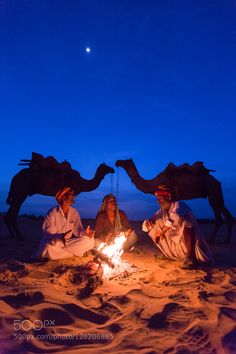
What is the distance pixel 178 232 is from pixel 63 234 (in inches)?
72.6

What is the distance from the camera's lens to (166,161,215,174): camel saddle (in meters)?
8.62

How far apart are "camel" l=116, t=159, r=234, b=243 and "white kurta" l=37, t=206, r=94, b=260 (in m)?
3.73

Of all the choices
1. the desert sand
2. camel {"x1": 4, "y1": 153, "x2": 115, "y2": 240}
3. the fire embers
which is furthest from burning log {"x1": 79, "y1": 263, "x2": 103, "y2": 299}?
camel {"x1": 4, "y1": 153, "x2": 115, "y2": 240}

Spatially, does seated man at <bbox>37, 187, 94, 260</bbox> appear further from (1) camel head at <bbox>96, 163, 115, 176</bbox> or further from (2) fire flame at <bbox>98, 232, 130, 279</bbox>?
(1) camel head at <bbox>96, 163, 115, 176</bbox>

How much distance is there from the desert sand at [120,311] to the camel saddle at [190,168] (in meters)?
4.05

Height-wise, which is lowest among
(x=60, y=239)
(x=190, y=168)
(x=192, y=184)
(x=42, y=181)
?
(x=60, y=239)

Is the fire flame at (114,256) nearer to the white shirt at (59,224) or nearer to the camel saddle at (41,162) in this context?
the white shirt at (59,224)

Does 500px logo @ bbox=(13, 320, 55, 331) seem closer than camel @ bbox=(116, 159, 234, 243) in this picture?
Yes

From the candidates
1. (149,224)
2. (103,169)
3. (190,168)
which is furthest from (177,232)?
(103,169)

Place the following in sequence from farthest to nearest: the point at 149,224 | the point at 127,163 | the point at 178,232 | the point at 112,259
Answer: the point at 127,163 < the point at 149,224 < the point at 178,232 < the point at 112,259

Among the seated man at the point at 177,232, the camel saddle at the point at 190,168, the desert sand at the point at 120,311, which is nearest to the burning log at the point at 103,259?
the desert sand at the point at 120,311

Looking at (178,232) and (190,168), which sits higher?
(190,168)

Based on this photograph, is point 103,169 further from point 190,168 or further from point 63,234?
point 63,234

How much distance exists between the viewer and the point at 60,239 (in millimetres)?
5195
